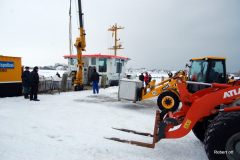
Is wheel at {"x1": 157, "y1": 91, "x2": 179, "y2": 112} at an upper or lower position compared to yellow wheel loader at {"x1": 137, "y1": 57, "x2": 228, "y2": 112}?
lower

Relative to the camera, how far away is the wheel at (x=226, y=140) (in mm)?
2416

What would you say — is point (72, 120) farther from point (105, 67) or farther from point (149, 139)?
point (105, 67)

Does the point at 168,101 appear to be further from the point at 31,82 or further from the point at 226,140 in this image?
the point at 31,82

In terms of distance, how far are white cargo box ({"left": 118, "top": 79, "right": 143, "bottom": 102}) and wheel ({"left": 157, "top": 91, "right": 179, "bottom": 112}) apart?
1.10m

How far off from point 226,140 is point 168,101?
14.6 ft

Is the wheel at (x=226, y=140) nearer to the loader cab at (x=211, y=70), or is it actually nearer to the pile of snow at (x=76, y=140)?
the pile of snow at (x=76, y=140)

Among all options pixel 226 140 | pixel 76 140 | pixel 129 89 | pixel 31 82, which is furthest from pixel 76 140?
pixel 31 82

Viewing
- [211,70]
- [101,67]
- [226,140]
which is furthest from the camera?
[101,67]

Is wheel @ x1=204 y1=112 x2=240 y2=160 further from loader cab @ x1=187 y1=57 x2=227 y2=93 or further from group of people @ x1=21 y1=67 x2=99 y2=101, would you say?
group of people @ x1=21 y1=67 x2=99 y2=101

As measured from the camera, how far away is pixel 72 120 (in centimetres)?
499

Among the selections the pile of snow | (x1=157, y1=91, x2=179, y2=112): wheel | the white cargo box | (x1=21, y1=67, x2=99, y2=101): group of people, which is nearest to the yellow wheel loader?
(x1=157, y1=91, x2=179, y2=112): wheel

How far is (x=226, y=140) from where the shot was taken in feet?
7.97

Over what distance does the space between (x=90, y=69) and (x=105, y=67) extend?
1.50 m

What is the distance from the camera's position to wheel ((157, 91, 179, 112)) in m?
6.76
